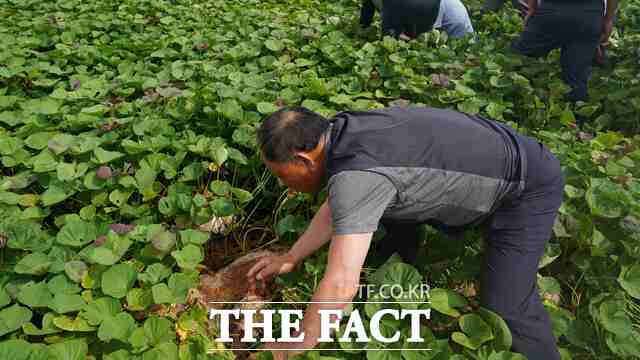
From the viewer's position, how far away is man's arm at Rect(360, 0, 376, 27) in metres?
4.79

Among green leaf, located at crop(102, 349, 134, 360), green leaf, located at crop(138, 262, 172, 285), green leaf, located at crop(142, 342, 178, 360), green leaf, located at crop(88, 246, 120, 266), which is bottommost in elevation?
green leaf, located at crop(102, 349, 134, 360)

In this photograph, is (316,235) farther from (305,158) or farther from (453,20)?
(453,20)

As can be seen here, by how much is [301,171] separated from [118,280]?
32.8 inches

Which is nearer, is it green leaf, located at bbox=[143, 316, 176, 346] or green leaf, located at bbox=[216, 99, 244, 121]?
green leaf, located at bbox=[143, 316, 176, 346]

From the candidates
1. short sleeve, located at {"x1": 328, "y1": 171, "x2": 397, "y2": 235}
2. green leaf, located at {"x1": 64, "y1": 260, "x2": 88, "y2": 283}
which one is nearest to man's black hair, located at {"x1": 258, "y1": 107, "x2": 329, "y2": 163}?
short sleeve, located at {"x1": 328, "y1": 171, "x2": 397, "y2": 235}

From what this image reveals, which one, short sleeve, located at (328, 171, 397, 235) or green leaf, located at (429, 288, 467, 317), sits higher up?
short sleeve, located at (328, 171, 397, 235)

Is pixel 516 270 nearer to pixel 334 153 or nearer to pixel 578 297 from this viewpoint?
pixel 578 297

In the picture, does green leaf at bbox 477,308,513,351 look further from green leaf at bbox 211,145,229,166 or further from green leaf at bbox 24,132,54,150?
green leaf at bbox 24,132,54,150

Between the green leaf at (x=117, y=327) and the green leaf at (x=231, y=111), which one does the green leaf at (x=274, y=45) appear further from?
the green leaf at (x=117, y=327)

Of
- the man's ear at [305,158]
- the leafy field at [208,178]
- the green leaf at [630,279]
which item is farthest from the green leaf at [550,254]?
the man's ear at [305,158]

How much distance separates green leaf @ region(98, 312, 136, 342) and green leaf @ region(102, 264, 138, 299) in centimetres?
12

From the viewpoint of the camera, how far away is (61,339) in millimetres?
1759

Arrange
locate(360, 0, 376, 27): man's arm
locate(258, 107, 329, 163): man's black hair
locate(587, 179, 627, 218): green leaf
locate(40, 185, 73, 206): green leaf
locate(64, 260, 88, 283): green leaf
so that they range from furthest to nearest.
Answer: locate(360, 0, 376, 27): man's arm, locate(40, 185, 73, 206): green leaf, locate(587, 179, 627, 218): green leaf, locate(64, 260, 88, 283): green leaf, locate(258, 107, 329, 163): man's black hair

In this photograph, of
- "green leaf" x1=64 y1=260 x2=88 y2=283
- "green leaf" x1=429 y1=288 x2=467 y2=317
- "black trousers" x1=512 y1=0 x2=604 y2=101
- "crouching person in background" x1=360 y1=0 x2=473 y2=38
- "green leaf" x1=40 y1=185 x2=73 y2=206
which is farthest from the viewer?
"crouching person in background" x1=360 y1=0 x2=473 y2=38
